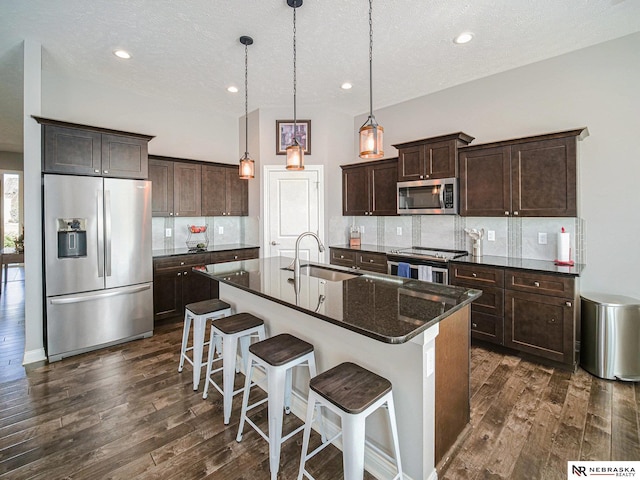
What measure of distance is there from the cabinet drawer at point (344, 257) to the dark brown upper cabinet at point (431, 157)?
1305mm

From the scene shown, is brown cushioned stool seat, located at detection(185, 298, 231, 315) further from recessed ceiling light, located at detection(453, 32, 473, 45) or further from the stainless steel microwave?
recessed ceiling light, located at detection(453, 32, 473, 45)

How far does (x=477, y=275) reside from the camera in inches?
132

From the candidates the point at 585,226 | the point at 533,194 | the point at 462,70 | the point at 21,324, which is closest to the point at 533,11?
the point at 462,70

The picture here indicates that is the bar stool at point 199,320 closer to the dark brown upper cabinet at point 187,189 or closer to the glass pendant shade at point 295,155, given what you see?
the glass pendant shade at point 295,155

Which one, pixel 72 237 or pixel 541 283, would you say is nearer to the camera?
pixel 541 283

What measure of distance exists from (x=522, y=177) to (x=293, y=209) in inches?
123

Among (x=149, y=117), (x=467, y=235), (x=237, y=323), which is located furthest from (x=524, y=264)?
(x=149, y=117)

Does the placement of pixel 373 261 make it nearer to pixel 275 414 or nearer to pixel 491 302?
pixel 491 302

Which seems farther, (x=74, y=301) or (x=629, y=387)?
(x=74, y=301)

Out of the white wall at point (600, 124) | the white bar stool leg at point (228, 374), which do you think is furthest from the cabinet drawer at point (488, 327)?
the white bar stool leg at point (228, 374)

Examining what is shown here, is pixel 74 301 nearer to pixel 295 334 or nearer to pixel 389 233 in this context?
pixel 295 334

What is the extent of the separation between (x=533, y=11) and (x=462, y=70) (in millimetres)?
1081

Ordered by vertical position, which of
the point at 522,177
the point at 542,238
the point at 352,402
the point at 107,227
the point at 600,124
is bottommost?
the point at 352,402

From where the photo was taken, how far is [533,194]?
3217 millimetres
